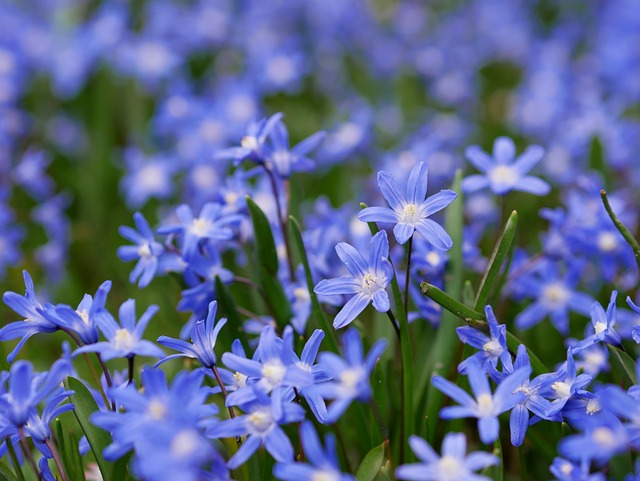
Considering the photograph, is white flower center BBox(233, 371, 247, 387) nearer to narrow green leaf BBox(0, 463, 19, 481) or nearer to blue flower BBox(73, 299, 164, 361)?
blue flower BBox(73, 299, 164, 361)

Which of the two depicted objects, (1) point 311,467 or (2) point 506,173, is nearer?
(1) point 311,467

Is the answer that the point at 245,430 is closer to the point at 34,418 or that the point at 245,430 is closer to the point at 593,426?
the point at 34,418

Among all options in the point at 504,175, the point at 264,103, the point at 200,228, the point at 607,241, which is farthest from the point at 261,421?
the point at 264,103

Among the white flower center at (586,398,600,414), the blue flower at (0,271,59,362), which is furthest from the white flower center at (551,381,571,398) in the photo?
the blue flower at (0,271,59,362)

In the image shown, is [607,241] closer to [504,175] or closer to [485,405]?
[504,175]

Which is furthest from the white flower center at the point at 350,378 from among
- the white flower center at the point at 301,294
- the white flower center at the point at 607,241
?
the white flower center at the point at 607,241

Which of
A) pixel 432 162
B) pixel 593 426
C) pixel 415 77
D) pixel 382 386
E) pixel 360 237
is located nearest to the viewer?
pixel 593 426

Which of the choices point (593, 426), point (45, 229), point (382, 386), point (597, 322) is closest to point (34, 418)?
point (382, 386)
